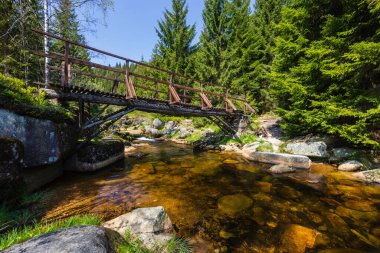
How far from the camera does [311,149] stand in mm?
9039

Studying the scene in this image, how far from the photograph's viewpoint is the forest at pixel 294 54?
6.83m

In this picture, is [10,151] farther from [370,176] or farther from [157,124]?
[157,124]

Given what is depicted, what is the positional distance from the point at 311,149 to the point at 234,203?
21.2 ft

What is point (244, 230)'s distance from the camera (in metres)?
3.72

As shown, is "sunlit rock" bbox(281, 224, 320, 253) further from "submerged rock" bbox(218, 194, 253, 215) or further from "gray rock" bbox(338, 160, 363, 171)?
"gray rock" bbox(338, 160, 363, 171)

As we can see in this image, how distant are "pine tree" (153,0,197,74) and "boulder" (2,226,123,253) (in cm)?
2501

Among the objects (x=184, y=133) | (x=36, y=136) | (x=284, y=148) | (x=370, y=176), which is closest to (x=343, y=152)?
(x=370, y=176)

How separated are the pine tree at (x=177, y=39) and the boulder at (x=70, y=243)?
25.0m

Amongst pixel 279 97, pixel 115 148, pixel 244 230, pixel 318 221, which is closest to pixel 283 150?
→ pixel 279 97

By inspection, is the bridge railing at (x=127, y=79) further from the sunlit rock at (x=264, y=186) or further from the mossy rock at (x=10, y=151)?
the sunlit rock at (x=264, y=186)

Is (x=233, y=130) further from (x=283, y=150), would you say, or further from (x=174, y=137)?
(x=174, y=137)

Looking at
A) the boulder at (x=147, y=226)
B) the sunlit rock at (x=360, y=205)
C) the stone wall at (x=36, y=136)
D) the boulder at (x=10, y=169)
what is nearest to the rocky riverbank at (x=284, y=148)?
the sunlit rock at (x=360, y=205)

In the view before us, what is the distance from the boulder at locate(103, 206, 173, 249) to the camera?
115 inches

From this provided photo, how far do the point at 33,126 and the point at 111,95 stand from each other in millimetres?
3053
